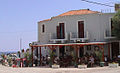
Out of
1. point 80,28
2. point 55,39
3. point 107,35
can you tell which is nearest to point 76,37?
point 80,28

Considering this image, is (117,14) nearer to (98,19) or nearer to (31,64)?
(98,19)

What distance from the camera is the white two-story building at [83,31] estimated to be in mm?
26453

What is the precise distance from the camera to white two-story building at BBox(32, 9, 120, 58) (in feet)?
86.8

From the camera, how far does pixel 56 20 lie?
95.7 feet

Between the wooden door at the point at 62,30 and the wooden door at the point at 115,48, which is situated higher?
the wooden door at the point at 62,30

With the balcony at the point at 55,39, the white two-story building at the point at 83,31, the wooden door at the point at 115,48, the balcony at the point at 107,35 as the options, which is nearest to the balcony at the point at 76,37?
the white two-story building at the point at 83,31

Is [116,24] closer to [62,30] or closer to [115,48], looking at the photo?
[115,48]

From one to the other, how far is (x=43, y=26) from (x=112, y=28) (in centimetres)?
976

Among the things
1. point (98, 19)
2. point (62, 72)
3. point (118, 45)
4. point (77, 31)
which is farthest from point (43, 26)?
point (62, 72)

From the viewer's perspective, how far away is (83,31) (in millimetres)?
27594

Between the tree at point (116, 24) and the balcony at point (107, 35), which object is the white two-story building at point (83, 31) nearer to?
the balcony at point (107, 35)

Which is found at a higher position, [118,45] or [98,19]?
[98,19]

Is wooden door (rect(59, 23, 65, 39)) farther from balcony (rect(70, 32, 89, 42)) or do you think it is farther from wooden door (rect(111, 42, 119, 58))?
wooden door (rect(111, 42, 119, 58))

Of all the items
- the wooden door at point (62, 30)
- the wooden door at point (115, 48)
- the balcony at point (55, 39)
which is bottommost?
the wooden door at point (115, 48)
